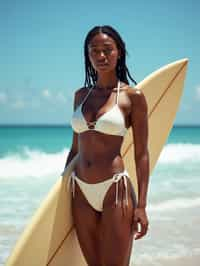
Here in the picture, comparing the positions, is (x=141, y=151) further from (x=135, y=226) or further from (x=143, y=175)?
(x=135, y=226)

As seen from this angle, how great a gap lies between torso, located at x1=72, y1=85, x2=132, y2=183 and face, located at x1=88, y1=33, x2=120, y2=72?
142 millimetres

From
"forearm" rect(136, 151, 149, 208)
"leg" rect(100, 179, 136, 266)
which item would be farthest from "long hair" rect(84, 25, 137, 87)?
"leg" rect(100, 179, 136, 266)

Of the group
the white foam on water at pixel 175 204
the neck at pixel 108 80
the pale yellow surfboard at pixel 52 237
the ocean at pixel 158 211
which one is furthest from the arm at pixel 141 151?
the white foam on water at pixel 175 204

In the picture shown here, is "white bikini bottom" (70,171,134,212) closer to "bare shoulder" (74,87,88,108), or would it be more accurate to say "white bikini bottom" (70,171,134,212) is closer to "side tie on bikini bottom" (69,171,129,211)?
"side tie on bikini bottom" (69,171,129,211)

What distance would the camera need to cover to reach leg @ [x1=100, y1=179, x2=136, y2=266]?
2.24 meters

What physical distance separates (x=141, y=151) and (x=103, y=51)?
531 millimetres

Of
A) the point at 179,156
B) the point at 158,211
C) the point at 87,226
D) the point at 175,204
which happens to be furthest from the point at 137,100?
the point at 179,156

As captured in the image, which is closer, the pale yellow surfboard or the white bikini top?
the white bikini top

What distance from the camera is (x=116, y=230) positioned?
7.33 ft

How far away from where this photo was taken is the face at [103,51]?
227cm

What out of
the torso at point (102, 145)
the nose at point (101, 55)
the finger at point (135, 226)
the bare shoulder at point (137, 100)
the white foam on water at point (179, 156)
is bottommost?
the white foam on water at point (179, 156)

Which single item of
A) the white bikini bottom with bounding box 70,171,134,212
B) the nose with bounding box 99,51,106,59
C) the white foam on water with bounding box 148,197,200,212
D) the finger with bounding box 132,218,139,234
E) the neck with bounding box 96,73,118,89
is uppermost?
the nose with bounding box 99,51,106,59

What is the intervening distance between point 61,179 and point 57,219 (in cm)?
23

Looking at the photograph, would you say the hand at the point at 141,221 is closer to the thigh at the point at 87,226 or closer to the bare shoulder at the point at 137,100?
the thigh at the point at 87,226
